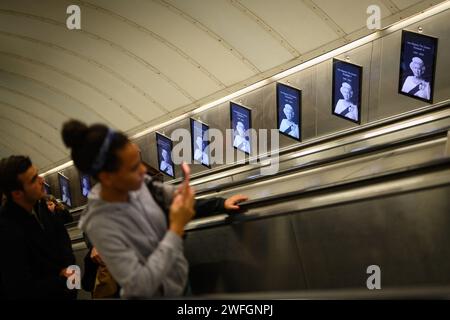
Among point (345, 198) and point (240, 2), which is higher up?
point (240, 2)

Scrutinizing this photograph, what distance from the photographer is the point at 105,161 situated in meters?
1.30

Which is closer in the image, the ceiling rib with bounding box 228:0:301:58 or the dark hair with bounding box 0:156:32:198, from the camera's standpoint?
the dark hair with bounding box 0:156:32:198

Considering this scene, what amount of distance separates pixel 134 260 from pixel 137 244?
8cm

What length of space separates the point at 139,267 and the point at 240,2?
6.09 m

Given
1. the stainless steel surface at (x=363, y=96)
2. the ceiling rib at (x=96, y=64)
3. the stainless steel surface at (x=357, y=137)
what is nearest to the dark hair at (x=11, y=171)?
the stainless steel surface at (x=357, y=137)

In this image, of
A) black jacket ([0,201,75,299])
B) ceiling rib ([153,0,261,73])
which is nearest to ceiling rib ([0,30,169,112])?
ceiling rib ([153,0,261,73])

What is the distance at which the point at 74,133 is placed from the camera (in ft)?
4.30

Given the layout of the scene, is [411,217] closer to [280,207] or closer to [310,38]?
[280,207]

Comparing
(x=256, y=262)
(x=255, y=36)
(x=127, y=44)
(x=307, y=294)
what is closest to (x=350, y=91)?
(x=255, y=36)

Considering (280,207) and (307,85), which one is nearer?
(280,207)

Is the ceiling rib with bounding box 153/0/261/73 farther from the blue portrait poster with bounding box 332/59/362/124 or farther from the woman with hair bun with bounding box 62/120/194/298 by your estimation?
the woman with hair bun with bounding box 62/120/194/298

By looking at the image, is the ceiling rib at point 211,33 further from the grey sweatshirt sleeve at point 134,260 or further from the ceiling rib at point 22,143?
the grey sweatshirt sleeve at point 134,260

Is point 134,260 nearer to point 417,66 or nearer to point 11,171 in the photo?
point 11,171

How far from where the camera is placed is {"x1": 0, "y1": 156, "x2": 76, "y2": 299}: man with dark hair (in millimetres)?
1993
